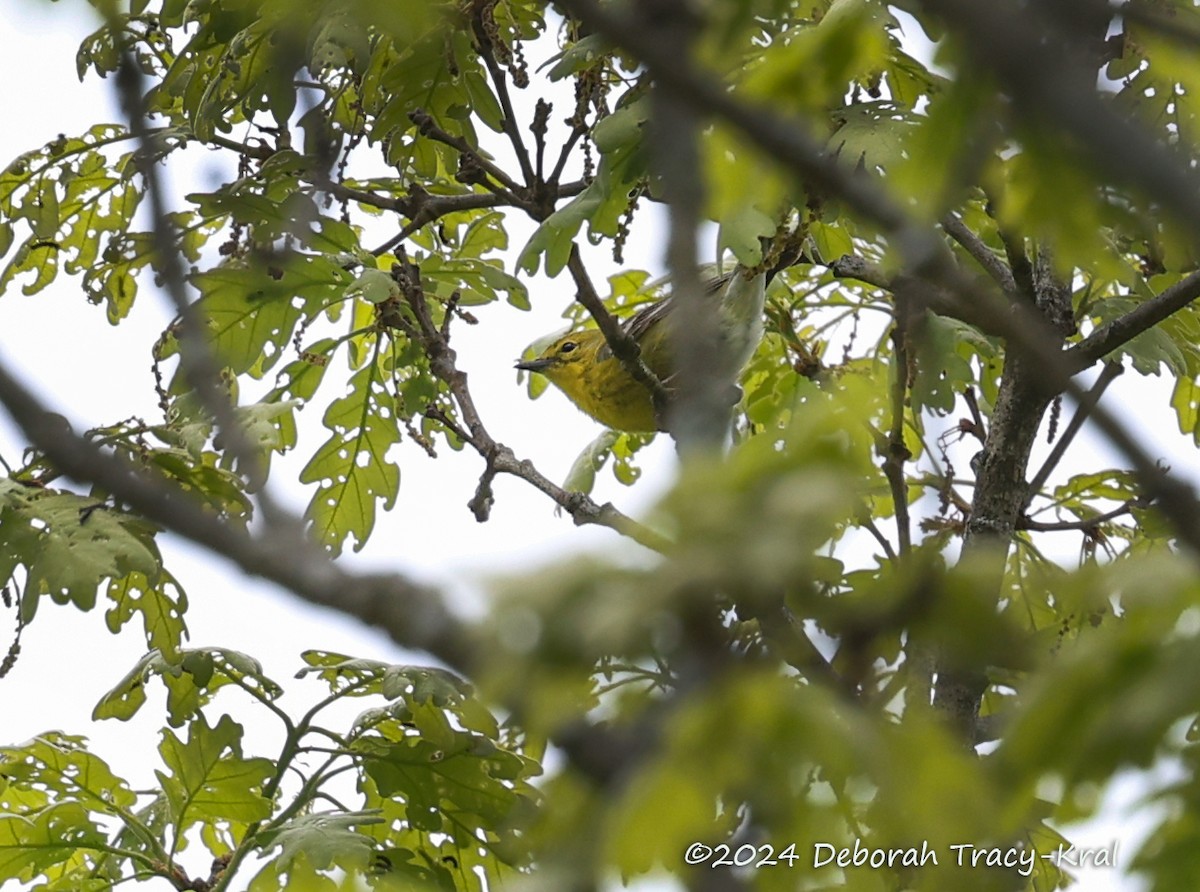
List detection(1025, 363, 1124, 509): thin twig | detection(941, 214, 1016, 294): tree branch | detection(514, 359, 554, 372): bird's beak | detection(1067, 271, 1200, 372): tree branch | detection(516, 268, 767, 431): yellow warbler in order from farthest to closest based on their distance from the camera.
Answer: detection(514, 359, 554, 372): bird's beak → detection(516, 268, 767, 431): yellow warbler → detection(1025, 363, 1124, 509): thin twig → detection(941, 214, 1016, 294): tree branch → detection(1067, 271, 1200, 372): tree branch

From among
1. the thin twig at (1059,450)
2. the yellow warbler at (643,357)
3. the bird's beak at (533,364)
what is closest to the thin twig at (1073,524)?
the thin twig at (1059,450)

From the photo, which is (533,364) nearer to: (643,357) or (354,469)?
(643,357)

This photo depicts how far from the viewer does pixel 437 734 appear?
9.37ft

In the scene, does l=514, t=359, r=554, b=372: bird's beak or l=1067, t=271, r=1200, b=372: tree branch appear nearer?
l=1067, t=271, r=1200, b=372: tree branch

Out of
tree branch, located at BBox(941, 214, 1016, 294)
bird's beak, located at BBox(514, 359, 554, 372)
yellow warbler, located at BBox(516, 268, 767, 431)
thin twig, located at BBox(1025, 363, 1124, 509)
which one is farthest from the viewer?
bird's beak, located at BBox(514, 359, 554, 372)

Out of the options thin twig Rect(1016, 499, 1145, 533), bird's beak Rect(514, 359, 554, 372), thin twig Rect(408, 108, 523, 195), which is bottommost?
thin twig Rect(1016, 499, 1145, 533)

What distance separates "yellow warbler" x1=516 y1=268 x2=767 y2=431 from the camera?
3820 mm

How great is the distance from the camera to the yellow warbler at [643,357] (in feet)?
12.5

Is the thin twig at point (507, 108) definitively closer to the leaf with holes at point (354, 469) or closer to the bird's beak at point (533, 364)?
the leaf with holes at point (354, 469)

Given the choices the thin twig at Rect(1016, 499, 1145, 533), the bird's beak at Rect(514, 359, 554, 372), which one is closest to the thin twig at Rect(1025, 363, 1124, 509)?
the thin twig at Rect(1016, 499, 1145, 533)

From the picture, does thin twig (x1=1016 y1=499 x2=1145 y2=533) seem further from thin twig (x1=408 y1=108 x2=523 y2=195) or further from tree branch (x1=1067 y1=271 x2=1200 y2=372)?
thin twig (x1=408 y1=108 x2=523 y2=195)

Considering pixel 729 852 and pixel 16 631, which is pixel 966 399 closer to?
pixel 16 631

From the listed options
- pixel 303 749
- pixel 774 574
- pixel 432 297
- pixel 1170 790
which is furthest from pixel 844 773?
pixel 432 297

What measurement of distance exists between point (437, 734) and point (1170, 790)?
6.56 ft
